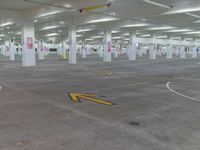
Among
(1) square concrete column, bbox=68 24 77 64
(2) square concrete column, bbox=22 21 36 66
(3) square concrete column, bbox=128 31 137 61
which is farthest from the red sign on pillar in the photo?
(3) square concrete column, bbox=128 31 137 61

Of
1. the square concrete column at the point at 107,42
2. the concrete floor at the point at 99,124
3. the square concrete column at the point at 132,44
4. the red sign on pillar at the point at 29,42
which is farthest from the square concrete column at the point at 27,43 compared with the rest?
the square concrete column at the point at 132,44

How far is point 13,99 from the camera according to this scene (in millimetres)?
7633

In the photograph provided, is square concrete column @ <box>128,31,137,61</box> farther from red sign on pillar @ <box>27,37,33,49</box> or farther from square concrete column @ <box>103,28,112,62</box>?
red sign on pillar @ <box>27,37,33,49</box>

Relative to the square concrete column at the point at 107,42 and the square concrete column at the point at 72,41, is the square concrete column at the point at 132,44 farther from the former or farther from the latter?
the square concrete column at the point at 72,41

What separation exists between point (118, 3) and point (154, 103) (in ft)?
36.0

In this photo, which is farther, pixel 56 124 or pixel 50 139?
pixel 56 124

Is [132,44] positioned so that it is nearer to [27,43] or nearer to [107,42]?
[107,42]

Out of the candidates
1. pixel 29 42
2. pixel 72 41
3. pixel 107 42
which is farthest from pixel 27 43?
pixel 107 42

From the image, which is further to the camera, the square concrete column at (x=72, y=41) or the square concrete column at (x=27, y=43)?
the square concrete column at (x=72, y=41)

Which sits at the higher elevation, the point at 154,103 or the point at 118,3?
the point at 118,3

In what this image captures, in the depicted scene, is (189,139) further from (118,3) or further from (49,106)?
(118,3)

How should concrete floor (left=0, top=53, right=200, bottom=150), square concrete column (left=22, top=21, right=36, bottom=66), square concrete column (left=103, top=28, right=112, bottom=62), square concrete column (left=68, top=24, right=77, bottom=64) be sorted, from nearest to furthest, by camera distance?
concrete floor (left=0, top=53, right=200, bottom=150) → square concrete column (left=22, top=21, right=36, bottom=66) → square concrete column (left=68, top=24, right=77, bottom=64) → square concrete column (left=103, top=28, right=112, bottom=62)

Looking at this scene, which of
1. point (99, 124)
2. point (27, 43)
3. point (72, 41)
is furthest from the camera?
point (72, 41)

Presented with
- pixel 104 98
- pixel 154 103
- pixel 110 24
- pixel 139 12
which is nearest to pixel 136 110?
pixel 154 103
